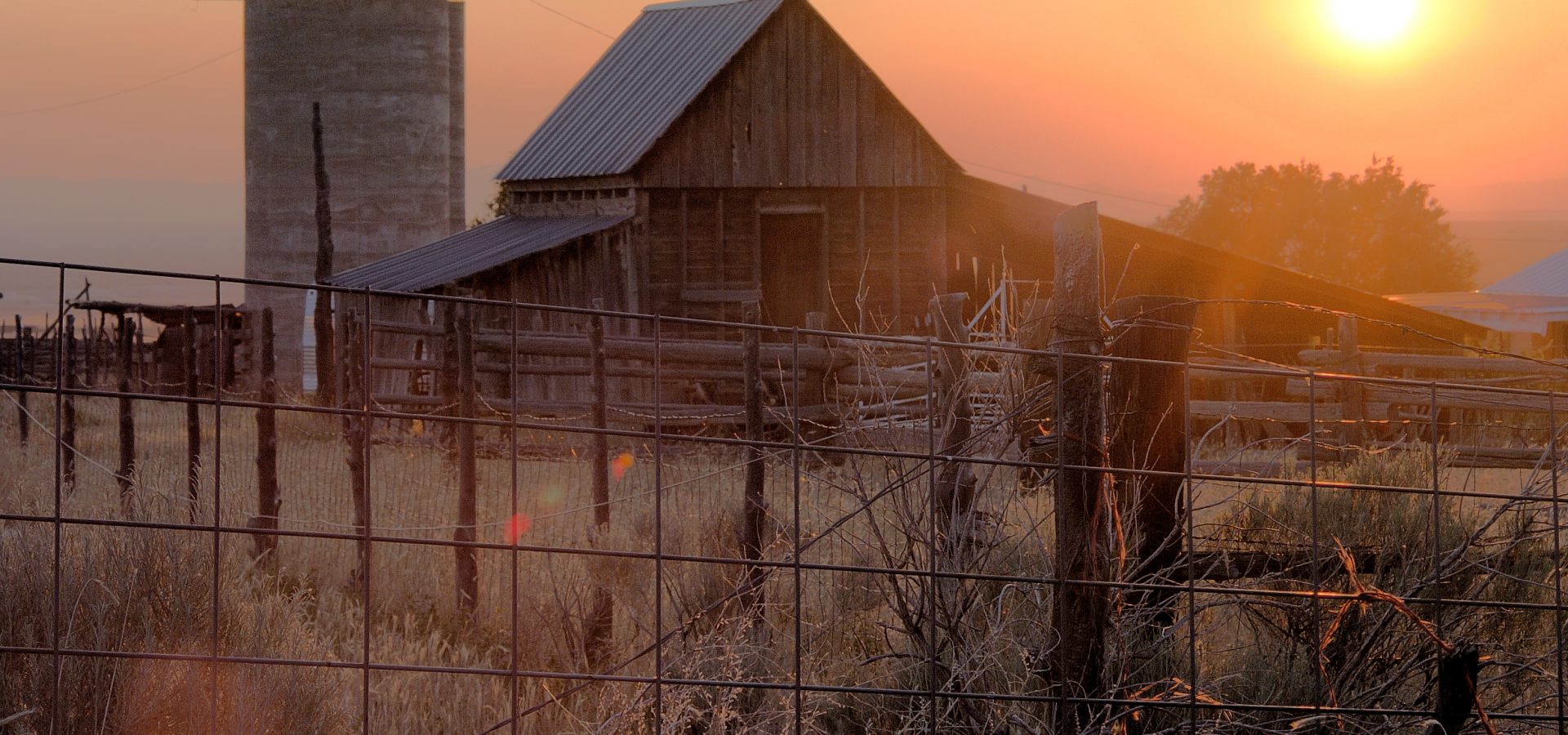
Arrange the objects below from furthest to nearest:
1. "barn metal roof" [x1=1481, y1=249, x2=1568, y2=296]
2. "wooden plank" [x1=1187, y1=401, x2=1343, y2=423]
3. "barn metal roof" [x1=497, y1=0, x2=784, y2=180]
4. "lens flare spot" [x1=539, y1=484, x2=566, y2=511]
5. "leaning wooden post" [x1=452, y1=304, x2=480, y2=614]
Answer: "barn metal roof" [x1=1481, y1=249, x2=1568, y2=296] → "barn metal roof" [x1=497, y1=0, x2=784, y2=180] → "wooden plank" [x1=1187, y1=401, x2=1343, y2=423] → "lens flare spot" [x1=539, y1=484, x2=566, y2=511] → "leaning wooden post" [x1=452, y1=304, x2=480, y2=614]

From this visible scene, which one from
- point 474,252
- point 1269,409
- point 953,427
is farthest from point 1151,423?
point 474,252

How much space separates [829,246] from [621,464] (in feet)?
29.2

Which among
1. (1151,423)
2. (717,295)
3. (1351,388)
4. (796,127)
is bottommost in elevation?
(1351,388)

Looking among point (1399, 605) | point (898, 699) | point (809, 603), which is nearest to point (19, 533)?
point (809, 603)

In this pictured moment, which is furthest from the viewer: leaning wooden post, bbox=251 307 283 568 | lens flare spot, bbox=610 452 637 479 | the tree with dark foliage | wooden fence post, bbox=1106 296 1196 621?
the tree with dark foliage

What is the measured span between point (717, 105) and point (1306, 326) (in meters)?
13.3

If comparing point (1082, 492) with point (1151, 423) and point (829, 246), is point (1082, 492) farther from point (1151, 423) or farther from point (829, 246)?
point (829, 246)

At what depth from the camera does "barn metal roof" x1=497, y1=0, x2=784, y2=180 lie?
22672 millimetres

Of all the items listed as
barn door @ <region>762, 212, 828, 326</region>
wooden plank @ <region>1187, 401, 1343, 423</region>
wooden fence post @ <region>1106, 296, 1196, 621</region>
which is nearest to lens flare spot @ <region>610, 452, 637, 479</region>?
wooden plank @ <region>1187, 401, 1343, 423</region>

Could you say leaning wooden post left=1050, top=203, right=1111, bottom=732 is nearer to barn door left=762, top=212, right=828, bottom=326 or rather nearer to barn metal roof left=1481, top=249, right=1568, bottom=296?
barn door left=762, top=212, right=828, bottom=326

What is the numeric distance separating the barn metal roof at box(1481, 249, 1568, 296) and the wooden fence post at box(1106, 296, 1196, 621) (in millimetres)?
38245

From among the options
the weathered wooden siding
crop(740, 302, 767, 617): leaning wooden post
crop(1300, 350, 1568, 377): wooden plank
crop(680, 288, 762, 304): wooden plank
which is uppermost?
the weathered wooden siding

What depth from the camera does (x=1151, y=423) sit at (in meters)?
5.14

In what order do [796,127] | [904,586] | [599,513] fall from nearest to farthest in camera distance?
[904,586]
[599,513]
[796,127]
